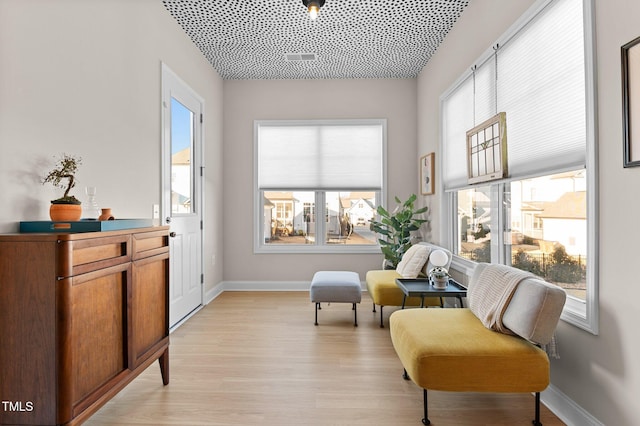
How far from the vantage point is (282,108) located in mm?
4938

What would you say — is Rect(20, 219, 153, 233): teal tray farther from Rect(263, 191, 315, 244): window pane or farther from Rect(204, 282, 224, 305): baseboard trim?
Rect(263, 191, 315, 244): window pane

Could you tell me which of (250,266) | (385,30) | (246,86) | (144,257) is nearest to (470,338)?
(144,257)

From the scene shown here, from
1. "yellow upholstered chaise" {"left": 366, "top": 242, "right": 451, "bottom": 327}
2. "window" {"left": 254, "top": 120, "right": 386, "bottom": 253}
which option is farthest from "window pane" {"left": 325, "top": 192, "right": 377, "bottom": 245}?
"yellow upholstered chaise" {"left": 366, "top": 242, "right": 451, "bottom": 327}

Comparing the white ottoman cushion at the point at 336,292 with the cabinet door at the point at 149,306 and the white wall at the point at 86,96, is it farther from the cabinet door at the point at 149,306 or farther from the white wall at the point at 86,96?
the white wall at the point at 86,96

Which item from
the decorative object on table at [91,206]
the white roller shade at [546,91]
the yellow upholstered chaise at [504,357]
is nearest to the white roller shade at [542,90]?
the white roller shade at [546,91]

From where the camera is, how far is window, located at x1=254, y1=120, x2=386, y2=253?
16.2 feet

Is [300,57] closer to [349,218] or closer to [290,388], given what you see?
[349,218]

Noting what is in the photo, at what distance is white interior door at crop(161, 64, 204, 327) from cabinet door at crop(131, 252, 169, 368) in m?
1.14

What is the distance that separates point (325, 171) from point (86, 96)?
10.3 ft

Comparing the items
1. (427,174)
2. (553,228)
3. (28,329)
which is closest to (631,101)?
(553,228)

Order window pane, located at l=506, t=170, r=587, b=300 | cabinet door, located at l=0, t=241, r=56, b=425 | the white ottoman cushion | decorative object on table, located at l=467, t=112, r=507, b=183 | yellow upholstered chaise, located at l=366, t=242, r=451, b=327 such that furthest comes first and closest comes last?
the white ottoman cushion → yellow upholstered chaise, located at l=366, t=242, r=451, b=327 → decorative object on table, located at l=467, t=112, r=507, b=183 → window pane, located at l=506, t=170, r=587, b=300 → cabinet door, located at l=0, t=241, r=56, b=425

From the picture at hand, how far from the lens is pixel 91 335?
1.61m

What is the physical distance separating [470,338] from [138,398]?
1980mm

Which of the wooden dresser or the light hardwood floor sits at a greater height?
the wooden dresser
